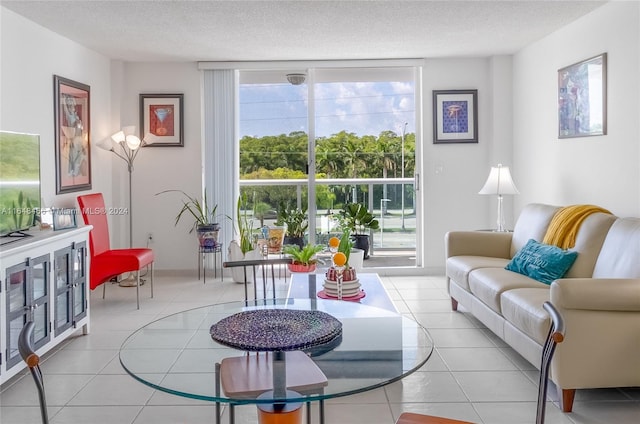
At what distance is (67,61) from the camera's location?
5.27 m

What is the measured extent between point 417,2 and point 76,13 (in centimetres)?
254

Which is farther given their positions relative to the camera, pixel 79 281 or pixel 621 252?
pixel 79 281

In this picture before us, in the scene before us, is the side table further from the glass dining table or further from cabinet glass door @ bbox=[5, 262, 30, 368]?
the glass dining table

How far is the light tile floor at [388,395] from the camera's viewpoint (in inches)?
113

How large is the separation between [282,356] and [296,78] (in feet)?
16.4

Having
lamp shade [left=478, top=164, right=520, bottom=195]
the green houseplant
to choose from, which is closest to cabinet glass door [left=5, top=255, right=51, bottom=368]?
the green houseplant

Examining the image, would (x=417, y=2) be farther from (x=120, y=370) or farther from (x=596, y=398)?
(x=120, y=370)

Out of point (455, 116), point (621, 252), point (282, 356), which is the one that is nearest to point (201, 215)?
point (455, 116)

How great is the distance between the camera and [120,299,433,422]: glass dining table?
5.85 ft

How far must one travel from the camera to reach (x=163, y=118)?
21.2 ft

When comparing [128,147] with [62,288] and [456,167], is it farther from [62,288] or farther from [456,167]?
[456,167]

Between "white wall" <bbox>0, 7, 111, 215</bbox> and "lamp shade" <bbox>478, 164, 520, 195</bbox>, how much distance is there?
3.90 m

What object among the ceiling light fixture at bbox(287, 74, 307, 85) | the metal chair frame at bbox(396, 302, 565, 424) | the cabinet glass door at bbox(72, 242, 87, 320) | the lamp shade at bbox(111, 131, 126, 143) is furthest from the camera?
the ceiling light fixture at bbox(287, 74, 307, 85)

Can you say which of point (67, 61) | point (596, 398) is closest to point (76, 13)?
point (67, 61)
